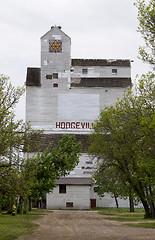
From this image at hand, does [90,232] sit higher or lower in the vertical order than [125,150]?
lower

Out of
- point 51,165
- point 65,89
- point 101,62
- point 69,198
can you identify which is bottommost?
point 69,198

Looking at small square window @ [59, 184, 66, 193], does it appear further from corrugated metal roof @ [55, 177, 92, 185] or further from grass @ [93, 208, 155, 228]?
Result: grass @ [93, 208, 155, 228]

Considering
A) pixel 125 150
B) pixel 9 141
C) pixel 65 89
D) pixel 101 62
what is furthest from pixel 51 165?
pixel 101 62

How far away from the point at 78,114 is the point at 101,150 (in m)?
35.9

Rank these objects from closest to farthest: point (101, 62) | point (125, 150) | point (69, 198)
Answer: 1. point (125, 150)
2. point (69, 198)
3. point (101, 62)

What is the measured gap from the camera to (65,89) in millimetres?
77375

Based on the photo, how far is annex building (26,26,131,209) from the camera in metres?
75.1

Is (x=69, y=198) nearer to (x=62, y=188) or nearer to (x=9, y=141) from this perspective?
(x=62, y=188)

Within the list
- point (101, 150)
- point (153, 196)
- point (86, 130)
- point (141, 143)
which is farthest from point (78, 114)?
point (141, 143)

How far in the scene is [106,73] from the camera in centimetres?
8050

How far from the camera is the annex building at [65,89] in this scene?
246 ft

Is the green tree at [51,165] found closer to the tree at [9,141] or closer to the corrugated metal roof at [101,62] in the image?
the tree at [9,141]

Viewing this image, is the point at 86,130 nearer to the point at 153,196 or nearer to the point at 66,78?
the point at 66,78

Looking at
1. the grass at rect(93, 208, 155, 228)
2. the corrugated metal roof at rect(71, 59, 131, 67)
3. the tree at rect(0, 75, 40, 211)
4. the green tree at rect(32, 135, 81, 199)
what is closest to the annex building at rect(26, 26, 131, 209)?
the corrugated metal roof at rect(71, 59, 131, 67)
